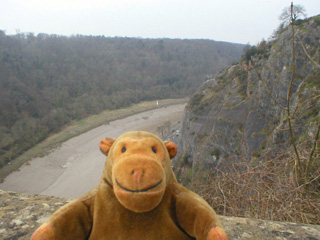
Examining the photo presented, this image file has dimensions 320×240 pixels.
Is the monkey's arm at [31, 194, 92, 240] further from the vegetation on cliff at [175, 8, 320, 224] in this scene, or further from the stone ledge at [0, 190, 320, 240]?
the vegetation on cliff at [175, 8, 320, 224]

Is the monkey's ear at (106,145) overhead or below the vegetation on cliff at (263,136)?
overhead

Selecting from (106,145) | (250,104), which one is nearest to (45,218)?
(106,145)

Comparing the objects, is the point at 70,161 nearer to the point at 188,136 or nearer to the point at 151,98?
the point at 188,136

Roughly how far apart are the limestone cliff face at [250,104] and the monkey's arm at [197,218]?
6346mm

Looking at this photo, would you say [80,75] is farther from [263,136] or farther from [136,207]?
[136,207]

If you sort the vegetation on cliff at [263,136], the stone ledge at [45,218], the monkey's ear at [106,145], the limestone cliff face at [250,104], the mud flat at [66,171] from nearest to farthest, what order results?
the monkey's ear at [106,145] → the stone ledge at [45,218] → the vegetation on cliff at [263,136] → the limestone cliff face at [250,104] → the mud flat at [66,171]

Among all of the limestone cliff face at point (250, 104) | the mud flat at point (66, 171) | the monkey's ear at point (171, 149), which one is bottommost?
the mud flat at point (66, 171)

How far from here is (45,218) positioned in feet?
6.64

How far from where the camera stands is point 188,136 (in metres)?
19.9

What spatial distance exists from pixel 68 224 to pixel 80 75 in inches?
2302

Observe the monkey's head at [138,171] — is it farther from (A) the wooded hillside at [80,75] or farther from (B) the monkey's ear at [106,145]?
(A) the wooded hillside at [80,75]

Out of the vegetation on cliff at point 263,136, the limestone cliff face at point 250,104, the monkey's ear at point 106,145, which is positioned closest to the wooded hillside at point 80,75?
the limestone cliff face at point 250,104

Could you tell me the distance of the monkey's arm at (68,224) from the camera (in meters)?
1.17

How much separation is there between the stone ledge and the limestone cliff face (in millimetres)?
5528
